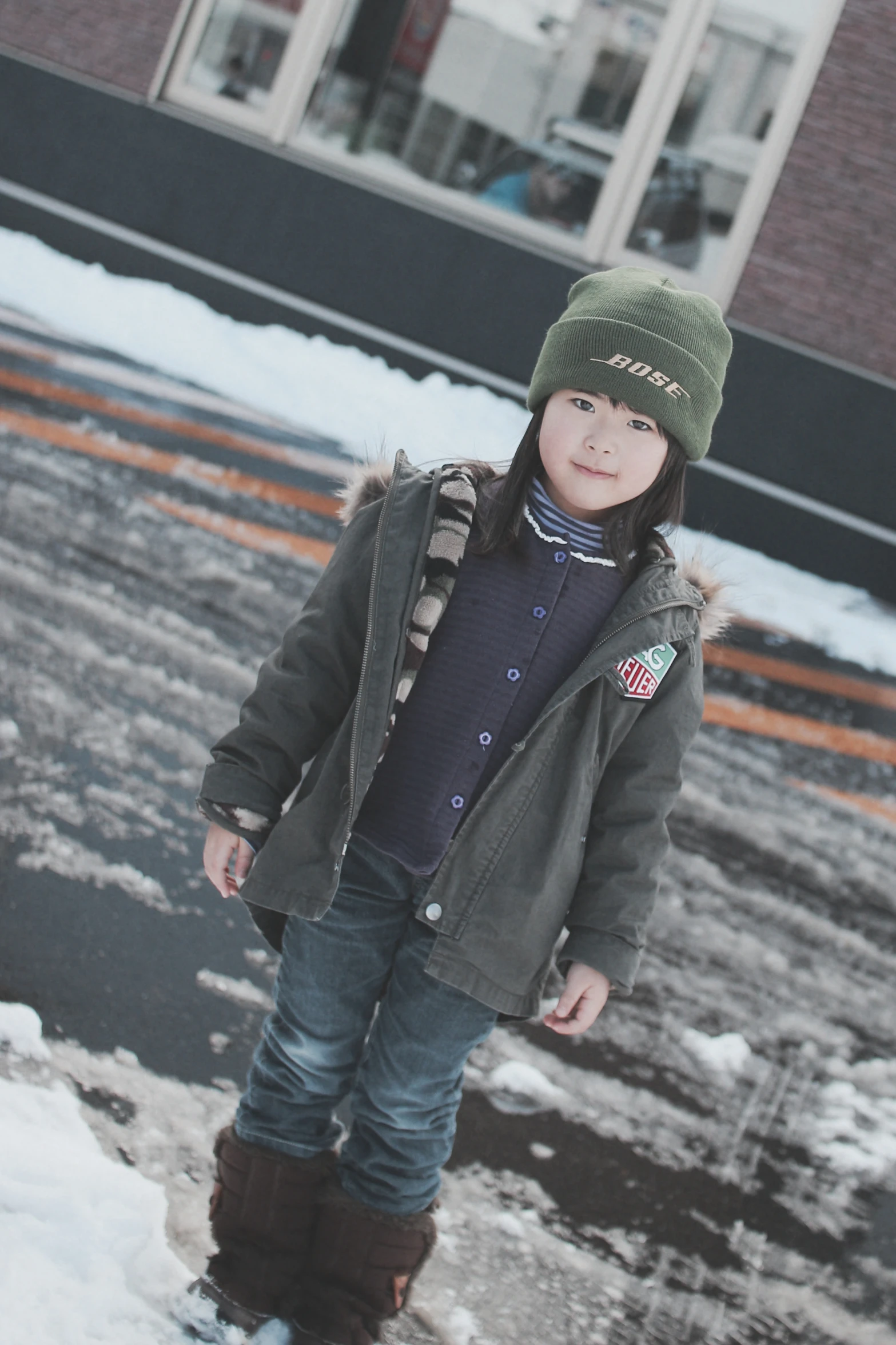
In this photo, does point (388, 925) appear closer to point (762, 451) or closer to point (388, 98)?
point (762, 451)

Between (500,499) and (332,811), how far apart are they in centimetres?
52

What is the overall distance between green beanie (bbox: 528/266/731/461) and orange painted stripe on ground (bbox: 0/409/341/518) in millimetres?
3433

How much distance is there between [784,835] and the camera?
4465 millimetres

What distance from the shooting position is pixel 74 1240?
213cm

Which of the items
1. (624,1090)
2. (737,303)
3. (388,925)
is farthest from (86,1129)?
(737,303)

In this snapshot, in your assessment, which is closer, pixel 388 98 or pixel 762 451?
pixel 762 451

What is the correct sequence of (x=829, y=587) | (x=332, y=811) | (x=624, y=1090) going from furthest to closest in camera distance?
(x=829, y=587), (x=624, y=1090), (x=332, y=811)

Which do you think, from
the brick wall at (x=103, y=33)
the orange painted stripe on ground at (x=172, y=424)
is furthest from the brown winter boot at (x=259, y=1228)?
the brick wall at (x=103, y=33)

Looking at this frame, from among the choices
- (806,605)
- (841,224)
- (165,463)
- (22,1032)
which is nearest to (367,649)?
(22,1032)

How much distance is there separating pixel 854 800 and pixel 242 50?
5796 millimetres

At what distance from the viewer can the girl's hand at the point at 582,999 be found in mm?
2016

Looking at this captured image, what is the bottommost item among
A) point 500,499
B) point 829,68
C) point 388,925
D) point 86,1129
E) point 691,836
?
point 86,1129

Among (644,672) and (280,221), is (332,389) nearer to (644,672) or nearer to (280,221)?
(280,221)

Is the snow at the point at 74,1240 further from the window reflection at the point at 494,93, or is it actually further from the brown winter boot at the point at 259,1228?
the window reflection at the point at 494,93
